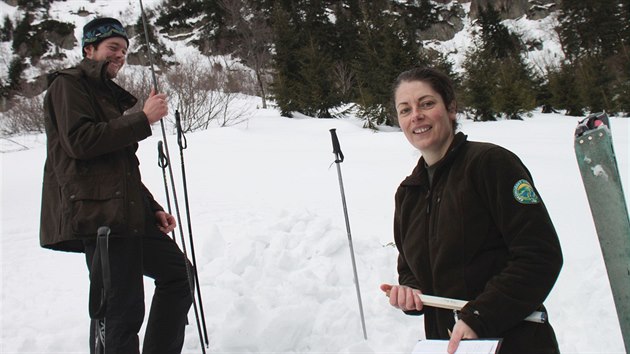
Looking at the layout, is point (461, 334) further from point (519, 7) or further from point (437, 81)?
point (519, 7)

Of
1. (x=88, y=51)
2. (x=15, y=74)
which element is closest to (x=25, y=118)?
(x=15, y=74)

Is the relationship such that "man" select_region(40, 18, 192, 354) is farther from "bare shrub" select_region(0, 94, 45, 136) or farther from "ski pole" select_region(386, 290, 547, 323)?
"bare shrub" select_region(0, 94, 45, 136)

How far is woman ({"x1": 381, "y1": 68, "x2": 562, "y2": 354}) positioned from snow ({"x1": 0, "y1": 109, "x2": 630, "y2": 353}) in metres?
1.70

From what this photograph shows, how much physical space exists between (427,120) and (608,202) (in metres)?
0.73

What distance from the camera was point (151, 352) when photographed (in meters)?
2.18

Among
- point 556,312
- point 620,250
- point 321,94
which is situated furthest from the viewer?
point 321,94

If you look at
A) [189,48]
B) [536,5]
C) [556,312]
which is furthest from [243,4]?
[536,5]

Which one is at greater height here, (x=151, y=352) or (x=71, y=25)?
(x=71, y=25)

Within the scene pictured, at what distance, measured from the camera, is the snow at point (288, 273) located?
116 inches

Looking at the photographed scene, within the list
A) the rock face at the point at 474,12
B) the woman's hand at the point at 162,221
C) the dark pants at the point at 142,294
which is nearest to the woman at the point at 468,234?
the dark pants at the point at 142,294

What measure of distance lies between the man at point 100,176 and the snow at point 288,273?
1.16 metres

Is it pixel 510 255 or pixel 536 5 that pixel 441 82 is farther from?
pixel 536 5

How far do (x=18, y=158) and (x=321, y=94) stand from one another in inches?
558

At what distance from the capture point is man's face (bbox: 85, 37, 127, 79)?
82.9 inches
